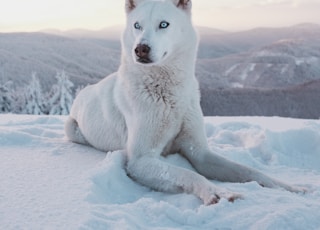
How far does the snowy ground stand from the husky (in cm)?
16

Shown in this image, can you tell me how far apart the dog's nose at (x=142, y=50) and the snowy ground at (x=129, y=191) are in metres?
0.91

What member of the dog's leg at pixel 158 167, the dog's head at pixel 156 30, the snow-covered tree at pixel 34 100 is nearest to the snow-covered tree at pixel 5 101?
the snow-covered tree at pixel 34 100

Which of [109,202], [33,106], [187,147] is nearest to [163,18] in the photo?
[187,147]

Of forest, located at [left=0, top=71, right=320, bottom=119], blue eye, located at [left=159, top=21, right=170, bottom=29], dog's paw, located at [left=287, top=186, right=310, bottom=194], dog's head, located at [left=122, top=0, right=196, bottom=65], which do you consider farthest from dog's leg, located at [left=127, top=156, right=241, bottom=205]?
forest, located at [left=0, top=71, right=320, bottom=119]

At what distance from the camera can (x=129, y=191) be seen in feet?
10.6

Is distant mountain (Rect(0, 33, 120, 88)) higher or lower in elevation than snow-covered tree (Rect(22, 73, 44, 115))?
lower

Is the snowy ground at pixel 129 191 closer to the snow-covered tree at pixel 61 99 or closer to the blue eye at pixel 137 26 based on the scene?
the blue eye at pixel 137 26

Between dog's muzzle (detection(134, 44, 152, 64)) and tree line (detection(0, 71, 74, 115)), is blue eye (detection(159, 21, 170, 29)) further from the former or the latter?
tree line (detection(0, 71, 74, 115))

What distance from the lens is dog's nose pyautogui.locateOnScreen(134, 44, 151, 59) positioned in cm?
342

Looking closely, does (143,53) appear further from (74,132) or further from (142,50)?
(74,132)

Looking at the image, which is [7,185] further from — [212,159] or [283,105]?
[283,105]

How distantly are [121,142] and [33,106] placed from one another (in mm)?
24995

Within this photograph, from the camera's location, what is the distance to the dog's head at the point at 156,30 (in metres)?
3.48

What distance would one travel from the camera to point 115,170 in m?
3.43
